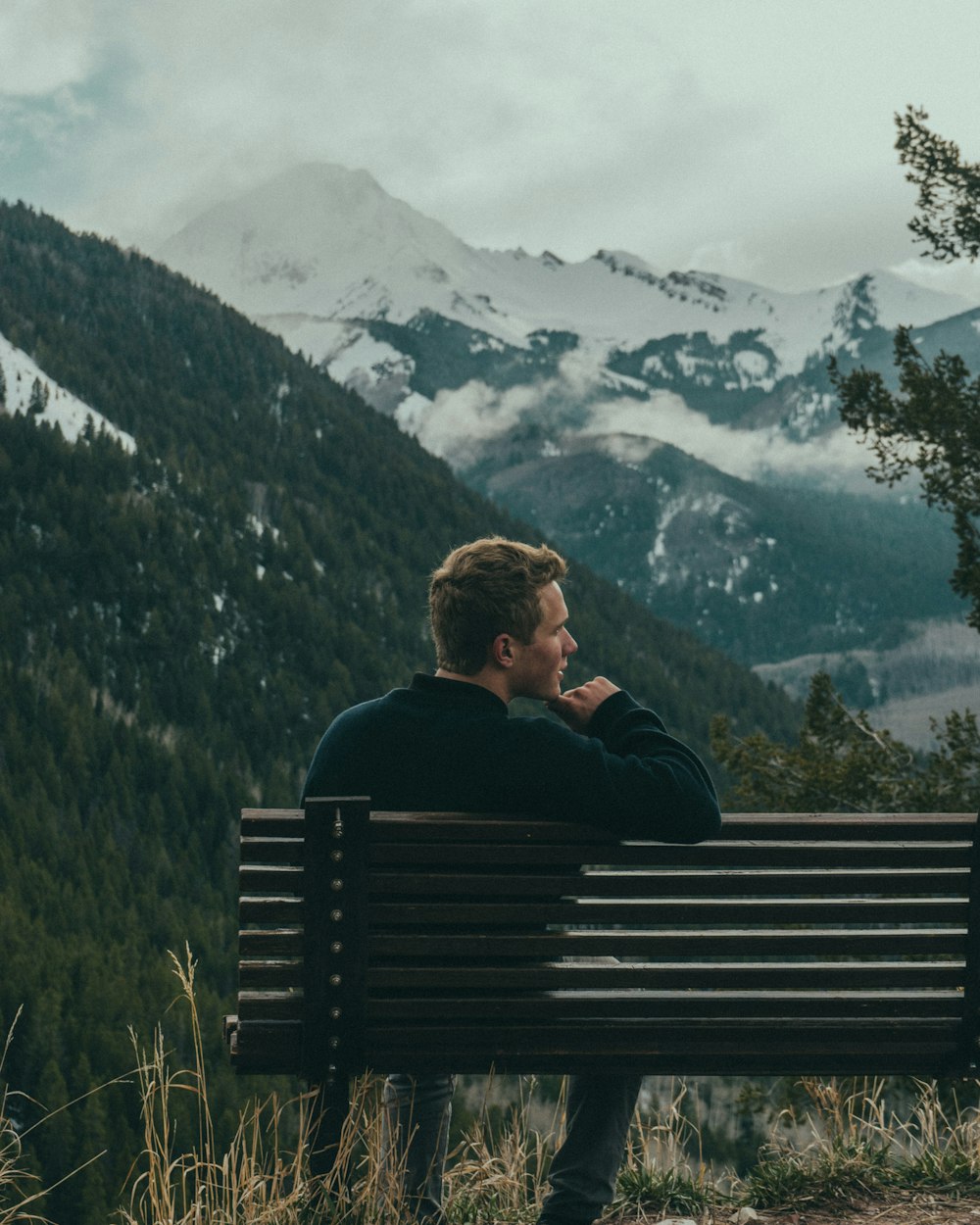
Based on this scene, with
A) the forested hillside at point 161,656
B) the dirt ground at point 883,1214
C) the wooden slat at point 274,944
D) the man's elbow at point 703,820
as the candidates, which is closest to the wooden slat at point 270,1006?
the wooden slat at point 274,944

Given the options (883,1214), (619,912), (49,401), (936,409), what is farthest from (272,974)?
(49,401)

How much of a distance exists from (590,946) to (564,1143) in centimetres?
67

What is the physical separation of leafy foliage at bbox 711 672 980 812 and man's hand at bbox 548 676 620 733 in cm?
1328

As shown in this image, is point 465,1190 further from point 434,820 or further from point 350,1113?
point 434,820

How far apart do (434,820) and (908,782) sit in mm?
15837

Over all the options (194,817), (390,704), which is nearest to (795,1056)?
(390,704)

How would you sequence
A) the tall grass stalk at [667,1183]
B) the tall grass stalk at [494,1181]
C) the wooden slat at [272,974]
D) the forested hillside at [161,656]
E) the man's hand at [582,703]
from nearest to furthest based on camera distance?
the wooden slat at [272,974]
the man's hand at [582,703]
the tall grass stalk at [494,1181]
the tall grass stalk at [667,1183]
the forested hillside at [161,656]

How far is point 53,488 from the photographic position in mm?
151125

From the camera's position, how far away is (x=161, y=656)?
143 metres

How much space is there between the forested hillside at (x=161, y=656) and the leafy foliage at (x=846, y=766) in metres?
45.8

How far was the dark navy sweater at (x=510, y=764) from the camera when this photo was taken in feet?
13.1

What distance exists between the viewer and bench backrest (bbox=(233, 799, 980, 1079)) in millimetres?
3982

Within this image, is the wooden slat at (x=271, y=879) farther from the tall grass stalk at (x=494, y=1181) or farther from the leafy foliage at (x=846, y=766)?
the leafy foliage at (x=846, y=766)

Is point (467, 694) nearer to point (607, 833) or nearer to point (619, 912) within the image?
point (607, 833)
